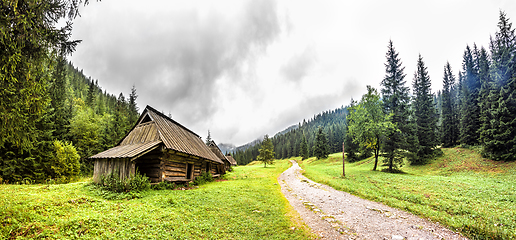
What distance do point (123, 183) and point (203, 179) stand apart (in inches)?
336

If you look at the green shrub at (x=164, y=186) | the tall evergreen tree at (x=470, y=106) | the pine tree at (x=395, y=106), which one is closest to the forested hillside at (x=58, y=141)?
the green shrub at (x=164, y=186)

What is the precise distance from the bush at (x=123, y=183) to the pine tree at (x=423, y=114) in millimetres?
40530

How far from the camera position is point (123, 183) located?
1181 centimetres

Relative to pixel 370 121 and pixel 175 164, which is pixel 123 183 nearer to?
pixel 175 164

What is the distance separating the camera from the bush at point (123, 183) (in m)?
11.6

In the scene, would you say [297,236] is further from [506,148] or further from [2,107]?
[506,148]

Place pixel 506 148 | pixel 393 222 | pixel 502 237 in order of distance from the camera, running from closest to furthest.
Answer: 1. pixel 502 237
2. pixel 393 222
3. pixel 506 148

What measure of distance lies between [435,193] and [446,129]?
41813mm

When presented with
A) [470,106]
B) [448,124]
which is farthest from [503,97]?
[448,124]

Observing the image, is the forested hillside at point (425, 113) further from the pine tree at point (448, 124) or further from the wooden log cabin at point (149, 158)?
the wooden log cabin at point (149, 158)

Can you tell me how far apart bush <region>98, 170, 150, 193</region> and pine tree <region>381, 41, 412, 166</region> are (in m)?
30.4

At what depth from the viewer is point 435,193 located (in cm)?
1269

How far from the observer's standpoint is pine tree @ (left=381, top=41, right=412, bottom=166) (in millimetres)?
26281

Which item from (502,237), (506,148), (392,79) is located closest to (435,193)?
(502,237)
